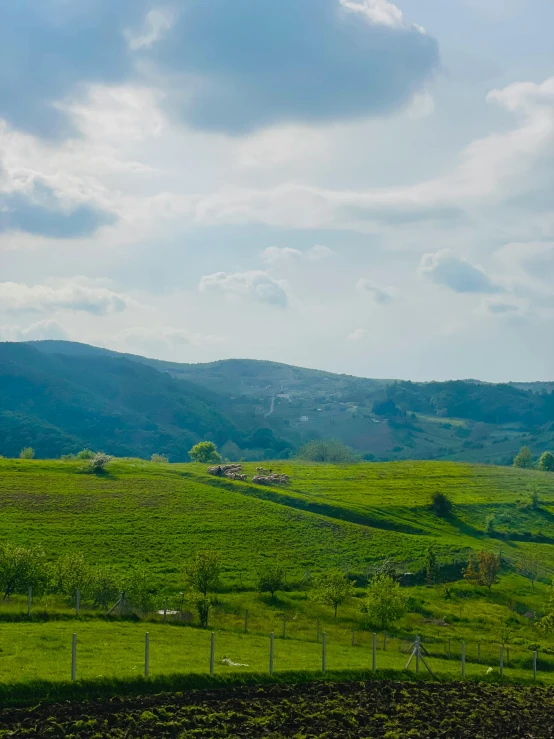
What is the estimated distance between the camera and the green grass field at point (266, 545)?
40.5 meters

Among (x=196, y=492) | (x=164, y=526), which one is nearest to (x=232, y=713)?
(x=164, y=526)

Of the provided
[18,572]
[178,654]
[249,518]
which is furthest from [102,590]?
[249,518]

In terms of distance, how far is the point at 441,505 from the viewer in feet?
448

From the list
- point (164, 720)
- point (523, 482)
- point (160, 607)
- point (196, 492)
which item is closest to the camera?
point (164, 720)

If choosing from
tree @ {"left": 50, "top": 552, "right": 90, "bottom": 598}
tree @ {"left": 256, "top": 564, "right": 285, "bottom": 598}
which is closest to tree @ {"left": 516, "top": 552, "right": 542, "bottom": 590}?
tree @ {"left": 256, "top": 564, "right": 285, "bottom": 598}

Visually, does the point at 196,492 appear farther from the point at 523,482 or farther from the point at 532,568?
the point at 523,482

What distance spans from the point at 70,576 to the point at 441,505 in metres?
94.4

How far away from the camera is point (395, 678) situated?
127ft

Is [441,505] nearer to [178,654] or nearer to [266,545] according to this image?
[266,545]

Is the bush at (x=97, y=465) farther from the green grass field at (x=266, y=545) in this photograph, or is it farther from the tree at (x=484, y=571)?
the tree at (x=484, y=571)

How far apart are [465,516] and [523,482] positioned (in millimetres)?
46291

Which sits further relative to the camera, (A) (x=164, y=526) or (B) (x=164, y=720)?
(A) (x=164, y=526)

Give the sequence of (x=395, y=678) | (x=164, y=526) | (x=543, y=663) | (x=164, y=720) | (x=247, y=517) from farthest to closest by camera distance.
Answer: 1. (x=247, y=517)
2. (x=164, y=526)
3. (x=543, y=663)
4. (x=395, y=678)
5. (x=164, y=720)

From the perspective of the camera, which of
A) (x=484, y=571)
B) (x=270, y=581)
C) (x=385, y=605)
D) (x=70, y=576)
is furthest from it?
(x=484, y=571)
